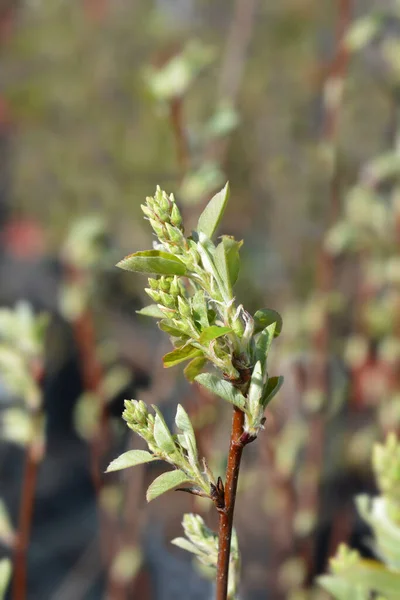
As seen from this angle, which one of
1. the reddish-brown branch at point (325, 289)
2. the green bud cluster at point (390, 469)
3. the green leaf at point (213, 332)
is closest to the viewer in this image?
the green leaf at point (213, 332)

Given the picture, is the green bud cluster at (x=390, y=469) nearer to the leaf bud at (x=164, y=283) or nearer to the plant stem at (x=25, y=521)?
the leaf bud at (x=164, y=283)

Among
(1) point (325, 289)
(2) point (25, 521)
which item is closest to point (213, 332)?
(2) point (25, 521)

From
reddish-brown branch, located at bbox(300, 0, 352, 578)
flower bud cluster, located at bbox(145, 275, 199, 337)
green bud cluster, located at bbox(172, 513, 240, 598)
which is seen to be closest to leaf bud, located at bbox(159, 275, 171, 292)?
flower bud cluster, located at bbox(145, 275, 199, 337)

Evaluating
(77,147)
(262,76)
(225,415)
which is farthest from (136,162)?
(225,415)

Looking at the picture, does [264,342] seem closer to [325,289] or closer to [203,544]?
[203,544]

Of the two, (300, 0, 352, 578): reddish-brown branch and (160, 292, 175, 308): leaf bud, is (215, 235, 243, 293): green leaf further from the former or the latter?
(300, 0, 352, 578): reddish-brown branch

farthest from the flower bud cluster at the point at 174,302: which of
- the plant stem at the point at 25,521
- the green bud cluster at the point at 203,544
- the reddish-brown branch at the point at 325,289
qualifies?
the reddish-brown branch at the point at 325,289
